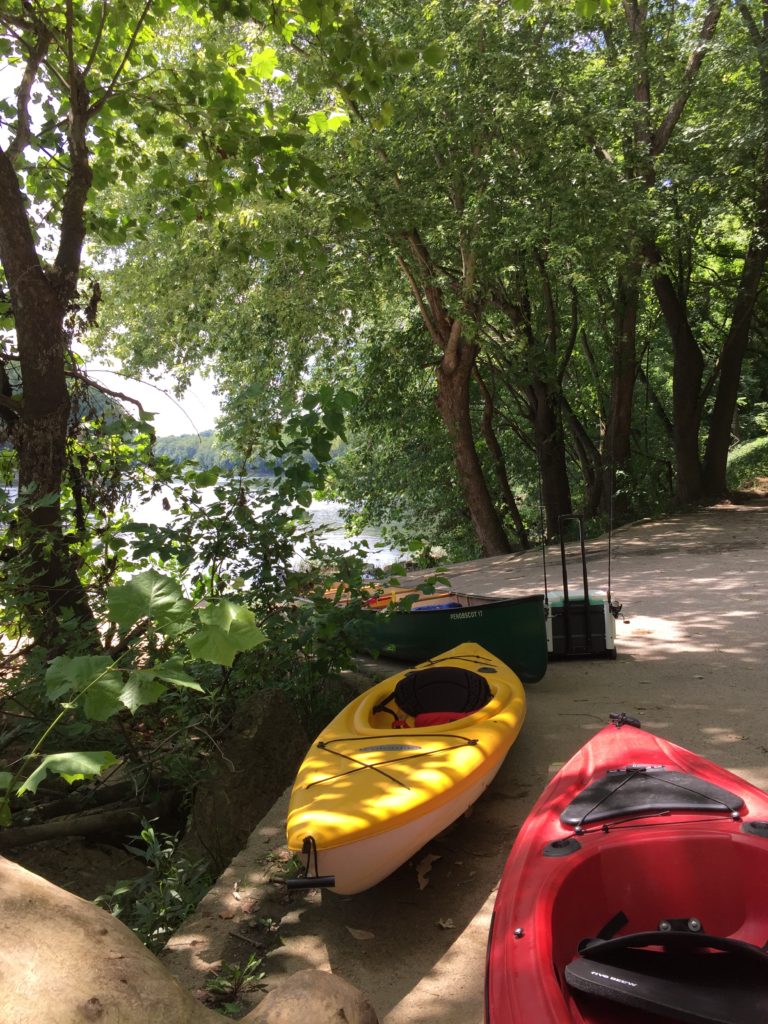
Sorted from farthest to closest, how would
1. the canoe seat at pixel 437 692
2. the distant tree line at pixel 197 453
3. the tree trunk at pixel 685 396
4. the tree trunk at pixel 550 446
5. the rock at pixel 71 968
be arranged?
1. the tree trunk at pixel 550 446
2. the tree trunk at pixel 685 396
3. the distant tree line at pixel 197 453
4. the canoe seat at pixel 437 692
5. the rock at pixel 71 968

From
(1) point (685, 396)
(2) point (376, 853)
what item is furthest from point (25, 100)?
(1) point (685, 396)

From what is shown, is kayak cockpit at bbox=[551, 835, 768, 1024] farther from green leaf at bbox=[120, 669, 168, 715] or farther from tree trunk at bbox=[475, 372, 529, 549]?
tree trunk at bbox=[475, 372, 529, 549]

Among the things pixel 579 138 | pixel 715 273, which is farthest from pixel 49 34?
pixel 715 273

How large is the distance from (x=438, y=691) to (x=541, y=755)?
77 cm

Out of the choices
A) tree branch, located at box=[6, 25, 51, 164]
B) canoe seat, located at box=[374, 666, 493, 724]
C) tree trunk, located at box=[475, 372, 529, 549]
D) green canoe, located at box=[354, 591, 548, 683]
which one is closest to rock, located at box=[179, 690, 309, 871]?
canoe seat, located at box=[374, 666, 493, 724]

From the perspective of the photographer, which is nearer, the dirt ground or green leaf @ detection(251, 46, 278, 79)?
the dirt ground

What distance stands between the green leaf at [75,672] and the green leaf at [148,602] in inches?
6.1

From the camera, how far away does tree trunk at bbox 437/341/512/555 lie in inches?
599

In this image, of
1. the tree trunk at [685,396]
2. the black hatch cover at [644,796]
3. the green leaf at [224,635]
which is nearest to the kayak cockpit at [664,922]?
the black hatch cover at [644,796]

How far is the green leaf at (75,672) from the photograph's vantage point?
2055 millimetres

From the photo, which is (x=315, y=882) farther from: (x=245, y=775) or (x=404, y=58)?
(x=404, y=58)

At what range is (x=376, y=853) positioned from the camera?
10.8ft

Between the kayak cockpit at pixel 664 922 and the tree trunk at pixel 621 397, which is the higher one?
the tree trunk at pixel 621 397

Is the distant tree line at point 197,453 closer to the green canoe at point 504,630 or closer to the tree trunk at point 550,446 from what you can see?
the green canoe at point 504,630
